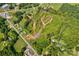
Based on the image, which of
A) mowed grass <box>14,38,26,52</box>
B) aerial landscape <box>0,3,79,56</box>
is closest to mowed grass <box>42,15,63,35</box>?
aerial landscape <box>0,3,79,56</box>

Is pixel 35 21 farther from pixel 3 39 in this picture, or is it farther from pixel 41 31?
pixel 3 39

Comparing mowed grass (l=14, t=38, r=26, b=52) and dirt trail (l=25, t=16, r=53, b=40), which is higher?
dirt trail (l=25, t=16, r=53, b=40)

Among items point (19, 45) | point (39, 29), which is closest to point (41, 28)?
point (39, 29)

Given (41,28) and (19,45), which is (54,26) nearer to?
(41,28)

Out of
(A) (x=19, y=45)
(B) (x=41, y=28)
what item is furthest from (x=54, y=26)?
(A) (x=19, y=45)

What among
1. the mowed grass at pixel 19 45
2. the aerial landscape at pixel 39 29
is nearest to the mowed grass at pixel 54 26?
A: the aerial landscape at pixel 39 29

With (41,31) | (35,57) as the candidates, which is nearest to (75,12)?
(41,31)

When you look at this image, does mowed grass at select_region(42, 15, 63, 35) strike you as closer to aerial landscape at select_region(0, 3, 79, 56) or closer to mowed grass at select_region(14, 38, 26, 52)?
aerial landscape at select_region(0, 3, 79, 56)

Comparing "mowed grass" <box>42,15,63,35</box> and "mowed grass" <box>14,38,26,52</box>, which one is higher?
"mowed grass" <box>42,15,63,35</box>
